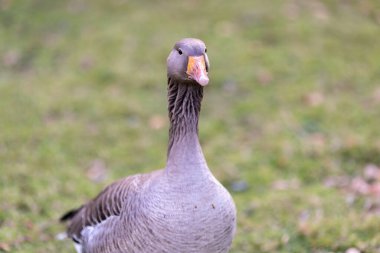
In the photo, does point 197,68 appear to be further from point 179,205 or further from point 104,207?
point 104,207

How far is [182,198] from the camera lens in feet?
11.4

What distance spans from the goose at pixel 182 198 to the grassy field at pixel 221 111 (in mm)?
1762

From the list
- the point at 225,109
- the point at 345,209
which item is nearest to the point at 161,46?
the point at 225,109

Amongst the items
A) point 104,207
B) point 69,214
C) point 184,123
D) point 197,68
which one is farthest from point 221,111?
point 197,68

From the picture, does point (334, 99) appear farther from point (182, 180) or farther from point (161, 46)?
point (182, 180)

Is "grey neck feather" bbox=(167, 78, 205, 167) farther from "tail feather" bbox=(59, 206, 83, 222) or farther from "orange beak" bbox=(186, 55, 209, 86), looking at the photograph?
"tail feather" bbox=(59, 206, 83, 222)

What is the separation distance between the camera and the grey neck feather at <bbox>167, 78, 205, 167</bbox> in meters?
3.60

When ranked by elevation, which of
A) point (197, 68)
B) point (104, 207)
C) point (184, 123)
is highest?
point (197, 68)

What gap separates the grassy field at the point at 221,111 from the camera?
5914 mm

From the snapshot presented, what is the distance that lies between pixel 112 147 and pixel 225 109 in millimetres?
2164

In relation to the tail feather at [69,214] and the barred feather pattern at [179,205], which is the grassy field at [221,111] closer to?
the tail feather at [69,214]

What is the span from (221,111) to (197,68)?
5.64 meters

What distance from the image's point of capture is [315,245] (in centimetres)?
516

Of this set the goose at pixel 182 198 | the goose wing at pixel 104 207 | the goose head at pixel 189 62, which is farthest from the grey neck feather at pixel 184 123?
the goose wing at pixel 104 207
